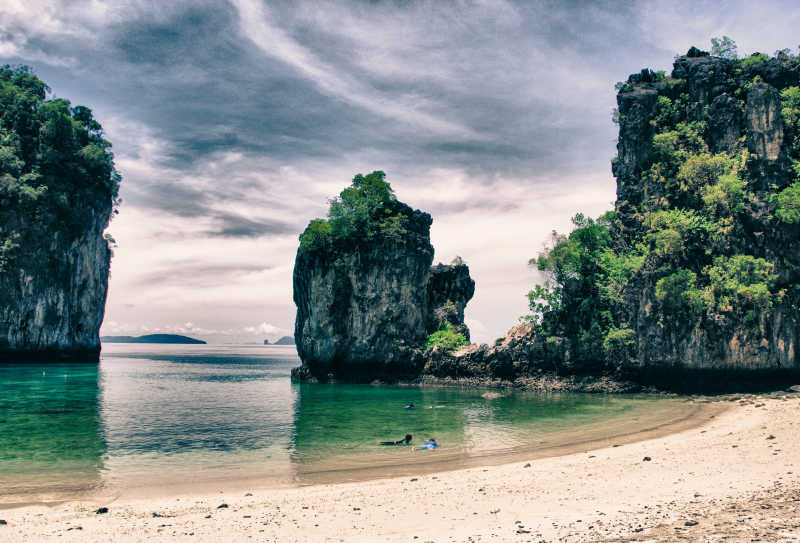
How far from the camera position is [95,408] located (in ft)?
94.3

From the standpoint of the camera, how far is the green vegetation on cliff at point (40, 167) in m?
57.8

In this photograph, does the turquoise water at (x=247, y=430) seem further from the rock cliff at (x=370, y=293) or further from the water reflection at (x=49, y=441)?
the rock cliff at (x=370, y=293)

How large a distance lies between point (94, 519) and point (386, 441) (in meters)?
11.3

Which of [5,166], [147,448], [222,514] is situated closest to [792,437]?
[222,514]

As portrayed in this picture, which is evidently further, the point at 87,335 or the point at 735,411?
the point at 87,335

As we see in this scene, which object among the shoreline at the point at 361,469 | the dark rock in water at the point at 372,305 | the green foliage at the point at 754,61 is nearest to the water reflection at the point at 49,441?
the shoreline at the point at 361,469

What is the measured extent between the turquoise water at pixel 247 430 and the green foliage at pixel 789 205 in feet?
46.3

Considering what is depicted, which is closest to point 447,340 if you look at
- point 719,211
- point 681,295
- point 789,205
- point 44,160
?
point 681,295

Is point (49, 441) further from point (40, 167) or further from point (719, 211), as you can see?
point (40, 167)

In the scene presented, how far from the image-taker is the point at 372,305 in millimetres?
48656

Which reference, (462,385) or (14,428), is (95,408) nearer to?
(14,428)

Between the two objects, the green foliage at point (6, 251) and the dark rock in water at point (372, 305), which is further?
the green foliage at point (6, 251)

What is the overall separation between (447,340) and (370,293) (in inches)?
A: 359

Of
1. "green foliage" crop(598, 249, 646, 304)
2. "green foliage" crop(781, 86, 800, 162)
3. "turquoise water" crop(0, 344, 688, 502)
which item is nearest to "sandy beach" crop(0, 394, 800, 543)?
"turquoise water" crop(0, 344, 688, 502)
